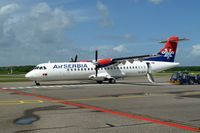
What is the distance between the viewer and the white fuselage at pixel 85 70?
1492 inches

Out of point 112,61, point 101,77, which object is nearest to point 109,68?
point 112,61

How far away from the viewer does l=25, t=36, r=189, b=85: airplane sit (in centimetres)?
3816

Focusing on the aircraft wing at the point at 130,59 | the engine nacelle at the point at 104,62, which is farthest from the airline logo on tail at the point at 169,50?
the engine nacelle at the point at 104,62

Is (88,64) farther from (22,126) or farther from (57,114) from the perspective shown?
(22,126)

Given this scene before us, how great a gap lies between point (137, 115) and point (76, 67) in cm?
2754

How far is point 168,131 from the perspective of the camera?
915 centimetres

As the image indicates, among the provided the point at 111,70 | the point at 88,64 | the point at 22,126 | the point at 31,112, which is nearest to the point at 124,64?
the point at 111,70

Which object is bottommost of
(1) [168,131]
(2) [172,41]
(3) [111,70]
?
(1) [168,131]

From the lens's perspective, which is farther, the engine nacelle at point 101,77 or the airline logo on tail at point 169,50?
the airline logo on tail at point 169,50

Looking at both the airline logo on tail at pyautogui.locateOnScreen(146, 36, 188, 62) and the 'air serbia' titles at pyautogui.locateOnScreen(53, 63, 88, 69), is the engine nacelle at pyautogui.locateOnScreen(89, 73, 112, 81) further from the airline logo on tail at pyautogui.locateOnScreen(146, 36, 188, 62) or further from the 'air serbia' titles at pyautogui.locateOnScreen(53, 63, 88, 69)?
the airline logo on tail at pyautogui.locateOnScreen(146, 36, 188, 62)

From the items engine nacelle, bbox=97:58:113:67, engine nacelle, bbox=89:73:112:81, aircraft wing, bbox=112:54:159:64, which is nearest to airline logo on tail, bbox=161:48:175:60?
aircraft wing, bbox=112:54:159:64

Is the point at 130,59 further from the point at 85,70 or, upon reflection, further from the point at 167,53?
the point at 167,53

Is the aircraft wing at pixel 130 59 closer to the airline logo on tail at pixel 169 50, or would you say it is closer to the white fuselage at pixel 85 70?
the white fuselage at pixel 85 70

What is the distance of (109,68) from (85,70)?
351 centimetres
